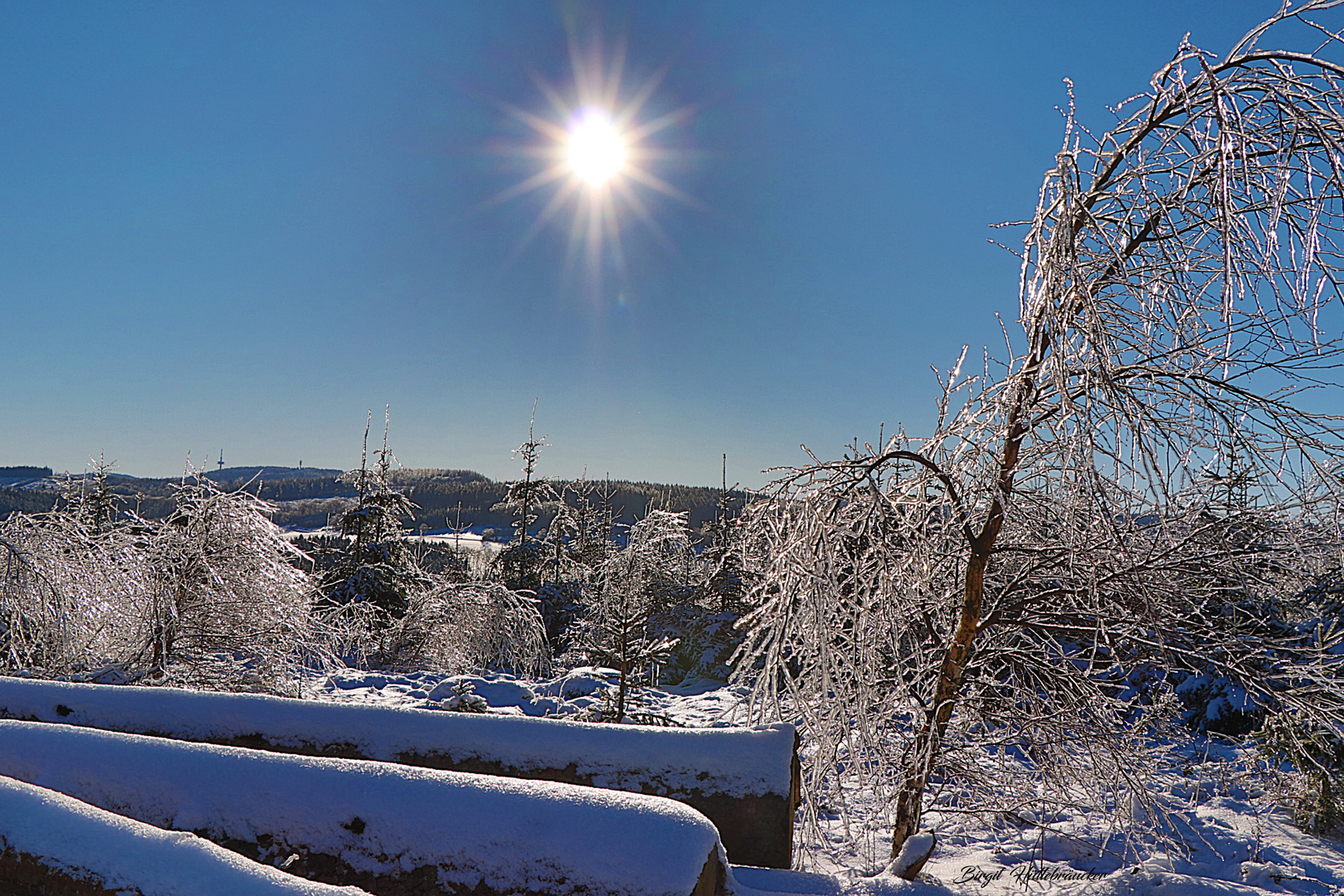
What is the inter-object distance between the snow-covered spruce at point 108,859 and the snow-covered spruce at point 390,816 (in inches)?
20.5

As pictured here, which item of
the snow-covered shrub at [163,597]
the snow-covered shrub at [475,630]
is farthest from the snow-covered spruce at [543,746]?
the snow-covered shrub at [475,630]

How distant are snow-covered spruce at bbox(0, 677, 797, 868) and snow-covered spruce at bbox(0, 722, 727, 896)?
2.59ft

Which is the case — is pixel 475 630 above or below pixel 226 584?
below

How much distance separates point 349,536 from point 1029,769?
21193 mm

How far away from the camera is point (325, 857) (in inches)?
76.5

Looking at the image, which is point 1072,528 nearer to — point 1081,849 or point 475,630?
point 1081,849

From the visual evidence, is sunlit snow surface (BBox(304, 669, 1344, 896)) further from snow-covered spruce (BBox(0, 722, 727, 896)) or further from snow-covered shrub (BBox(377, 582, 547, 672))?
snow-covered shrub (BBox(377, 582, 547, 672))

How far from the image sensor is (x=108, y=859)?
1405 millimetres

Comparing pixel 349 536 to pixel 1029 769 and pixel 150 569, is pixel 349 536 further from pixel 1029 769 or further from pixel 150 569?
pixel 1029 769

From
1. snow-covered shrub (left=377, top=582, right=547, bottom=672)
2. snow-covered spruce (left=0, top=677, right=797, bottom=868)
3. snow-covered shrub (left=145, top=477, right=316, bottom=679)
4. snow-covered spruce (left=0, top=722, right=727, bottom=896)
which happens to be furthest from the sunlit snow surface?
snow-covered shrub (left=377, top=582, right=547, bottom=672)

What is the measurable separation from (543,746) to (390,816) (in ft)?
3.19

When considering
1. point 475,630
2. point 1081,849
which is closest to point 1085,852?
point 1081,849

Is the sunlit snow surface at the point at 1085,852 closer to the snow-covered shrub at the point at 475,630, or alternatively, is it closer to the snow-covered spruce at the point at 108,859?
the snow-covered spruce at the point at 108,859

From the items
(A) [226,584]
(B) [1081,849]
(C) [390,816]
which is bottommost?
(B) [1081,849]
